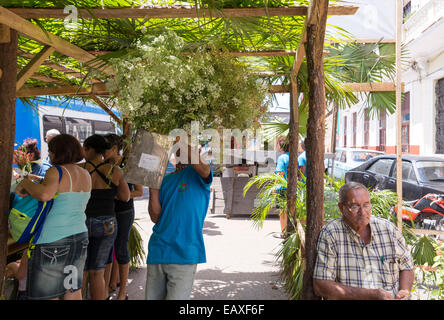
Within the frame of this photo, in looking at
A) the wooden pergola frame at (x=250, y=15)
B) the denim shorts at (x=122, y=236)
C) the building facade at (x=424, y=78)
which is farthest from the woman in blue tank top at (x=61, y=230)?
the building facade at (x=424, y=78)

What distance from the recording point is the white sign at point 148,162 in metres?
2.00

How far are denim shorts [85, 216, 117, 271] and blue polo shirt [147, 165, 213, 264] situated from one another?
3.32 ft

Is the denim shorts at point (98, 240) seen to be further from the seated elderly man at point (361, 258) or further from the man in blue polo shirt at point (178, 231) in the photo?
the seated elderly man at point (361, 258)

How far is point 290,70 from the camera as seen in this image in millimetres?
4566

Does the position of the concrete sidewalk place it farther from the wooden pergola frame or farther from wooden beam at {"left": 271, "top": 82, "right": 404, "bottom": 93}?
wooden beam at {"left": 271, "top": 82, "right": 404, "bottom": 93}

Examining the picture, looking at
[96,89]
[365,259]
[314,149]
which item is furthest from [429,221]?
[96,89]

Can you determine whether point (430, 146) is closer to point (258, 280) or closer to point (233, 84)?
point (258, 280)

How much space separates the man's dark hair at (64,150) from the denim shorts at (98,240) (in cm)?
70

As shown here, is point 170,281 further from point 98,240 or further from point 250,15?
point 250,15

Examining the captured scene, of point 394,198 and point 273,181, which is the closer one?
point 394,198

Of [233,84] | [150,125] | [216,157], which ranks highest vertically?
[233,84]

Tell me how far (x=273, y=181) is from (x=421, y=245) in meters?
2.23

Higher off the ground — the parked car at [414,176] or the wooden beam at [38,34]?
the wooden beam at [38,34]
